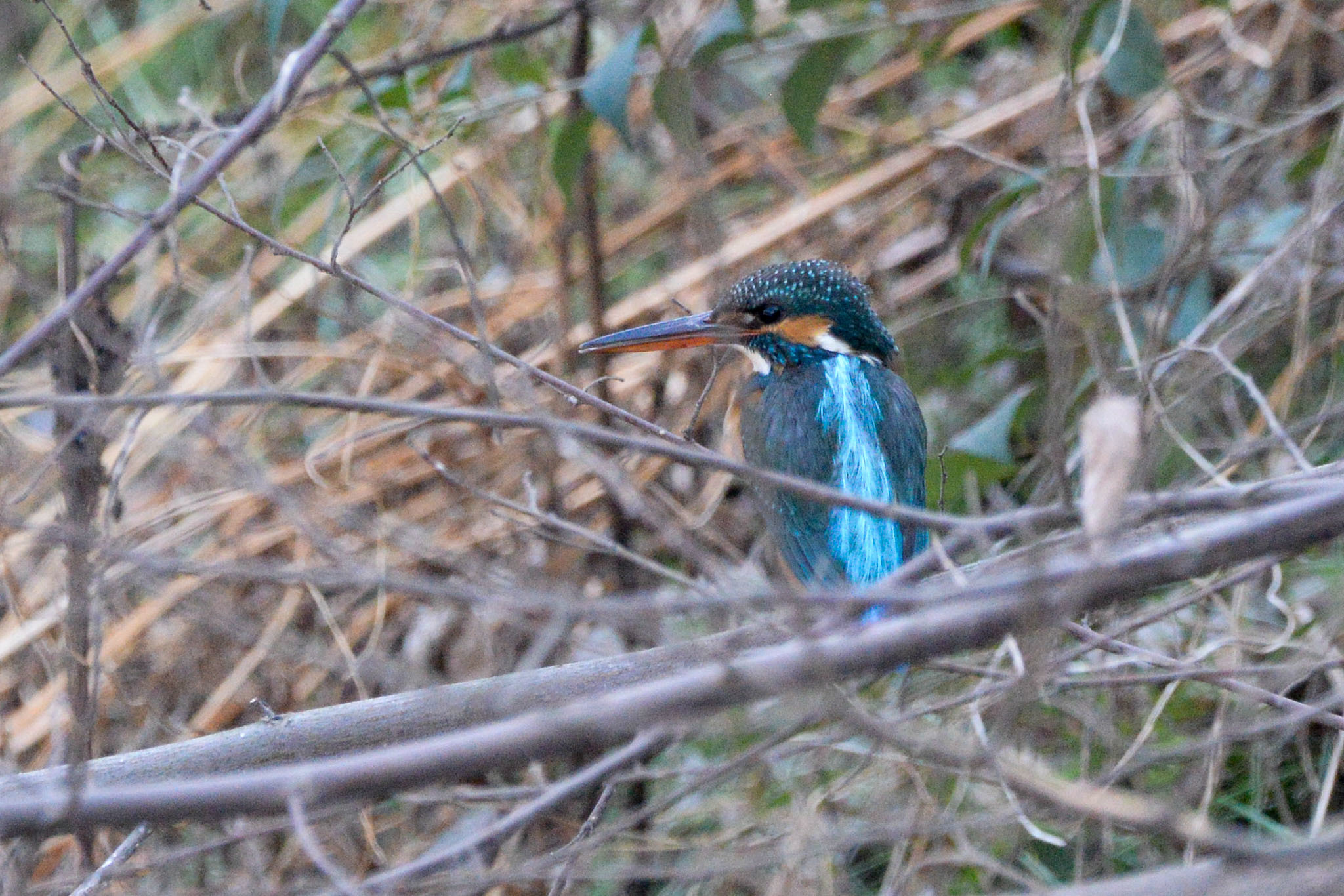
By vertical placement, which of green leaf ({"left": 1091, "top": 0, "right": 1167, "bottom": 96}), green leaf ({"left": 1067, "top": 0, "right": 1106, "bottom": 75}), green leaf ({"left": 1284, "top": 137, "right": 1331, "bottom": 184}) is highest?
green leaf ({"left": 1067, "top": 0, "right": 1106, "bottom": 75})

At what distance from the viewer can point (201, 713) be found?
2.61 metres

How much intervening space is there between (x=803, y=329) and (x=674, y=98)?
0.48 metres

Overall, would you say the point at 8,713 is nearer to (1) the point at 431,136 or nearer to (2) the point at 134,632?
(2) the point at 134,632

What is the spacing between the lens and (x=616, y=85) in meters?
2.20

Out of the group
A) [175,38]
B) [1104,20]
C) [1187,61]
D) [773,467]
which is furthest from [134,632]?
[1187,61]

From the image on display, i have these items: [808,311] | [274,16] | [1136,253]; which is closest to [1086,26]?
[1136,253]

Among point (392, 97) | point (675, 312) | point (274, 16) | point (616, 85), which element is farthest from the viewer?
point (675, 312)

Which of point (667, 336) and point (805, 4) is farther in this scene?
Result: point (805, 4)

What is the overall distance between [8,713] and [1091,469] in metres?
2.48

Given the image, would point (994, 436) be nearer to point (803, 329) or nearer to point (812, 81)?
point (803, 329)

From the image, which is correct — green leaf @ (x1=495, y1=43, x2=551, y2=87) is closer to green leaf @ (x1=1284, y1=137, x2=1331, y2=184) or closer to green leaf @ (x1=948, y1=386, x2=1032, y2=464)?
green leaf @ (x1=948, y1=386, x2=1032, y2=464)

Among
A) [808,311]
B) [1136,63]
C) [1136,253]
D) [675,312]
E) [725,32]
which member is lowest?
[1136,253]

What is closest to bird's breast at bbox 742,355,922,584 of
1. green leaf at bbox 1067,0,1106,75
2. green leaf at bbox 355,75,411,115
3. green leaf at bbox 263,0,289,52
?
green leaf at bbox 1067,0,1106,75

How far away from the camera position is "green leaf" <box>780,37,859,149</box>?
2502mm
